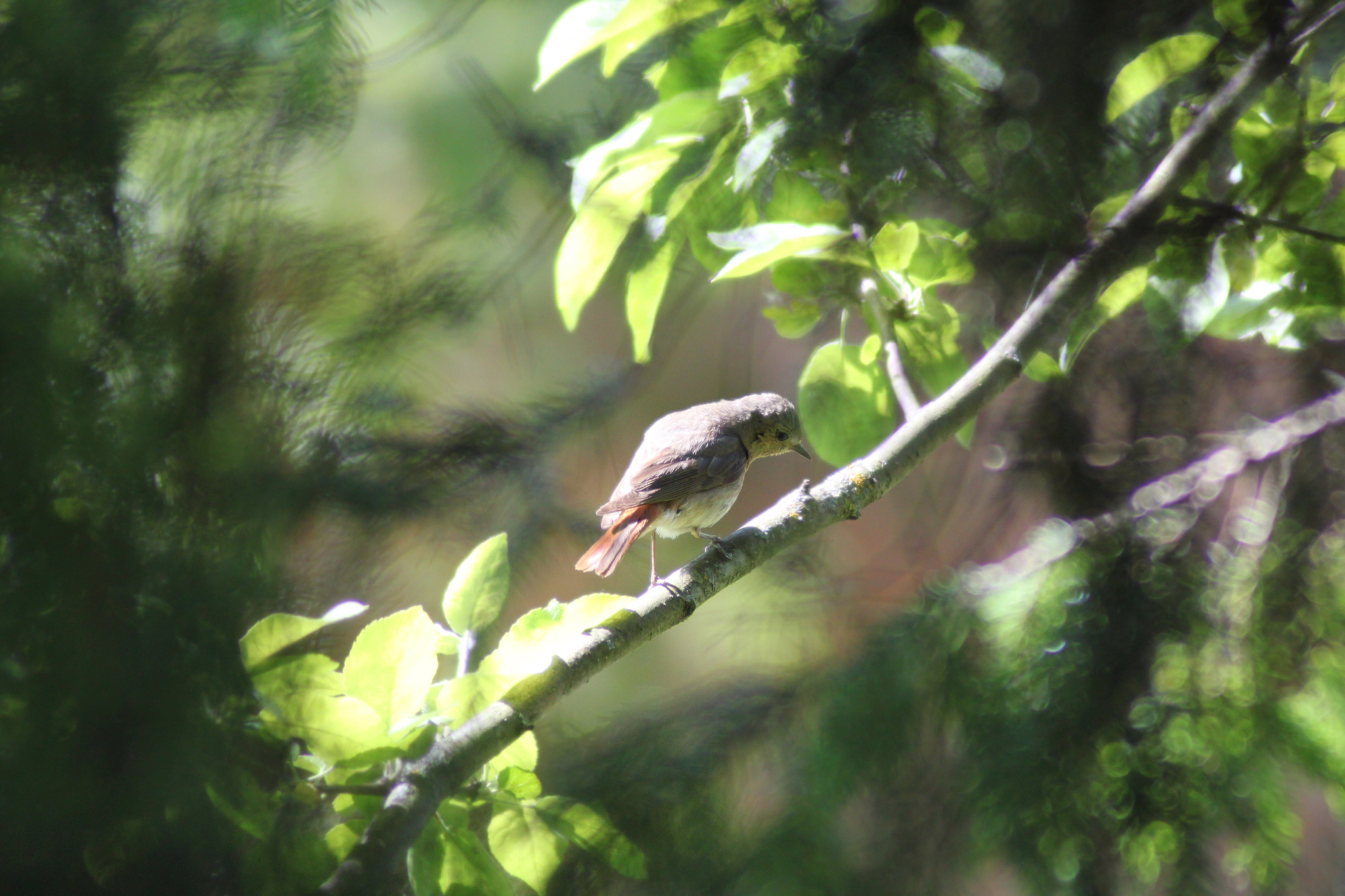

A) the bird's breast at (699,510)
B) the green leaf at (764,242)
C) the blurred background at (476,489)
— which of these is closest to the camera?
the blurred background at (476,489)

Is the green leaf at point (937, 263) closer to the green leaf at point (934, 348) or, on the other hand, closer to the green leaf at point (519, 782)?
the green leaf at point (934, 348)

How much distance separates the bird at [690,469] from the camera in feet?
1.51

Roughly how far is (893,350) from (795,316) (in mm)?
66

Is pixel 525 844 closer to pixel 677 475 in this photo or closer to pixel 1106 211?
pixel 677 475

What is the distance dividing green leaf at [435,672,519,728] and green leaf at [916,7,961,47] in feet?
1.25

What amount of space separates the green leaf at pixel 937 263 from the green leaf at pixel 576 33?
19 centimetres

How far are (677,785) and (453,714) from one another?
0.61 ft

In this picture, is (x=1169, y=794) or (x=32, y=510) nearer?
(x=32, y=510)

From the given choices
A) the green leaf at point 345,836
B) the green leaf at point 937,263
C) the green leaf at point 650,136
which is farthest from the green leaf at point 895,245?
the green leaf at point 345,836

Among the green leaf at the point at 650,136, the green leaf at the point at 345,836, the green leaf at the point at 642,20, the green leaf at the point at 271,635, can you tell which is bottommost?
the green leaf at the point at 345,836

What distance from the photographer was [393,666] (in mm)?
255

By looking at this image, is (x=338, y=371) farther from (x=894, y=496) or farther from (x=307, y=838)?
(x=894, y=496)

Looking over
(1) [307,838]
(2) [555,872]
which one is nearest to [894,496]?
(2) [555,872]

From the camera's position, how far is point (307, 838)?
22 centimetres
